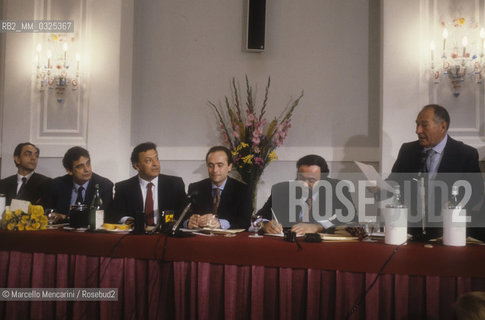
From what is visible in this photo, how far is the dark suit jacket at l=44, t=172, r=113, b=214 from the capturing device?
136 inches

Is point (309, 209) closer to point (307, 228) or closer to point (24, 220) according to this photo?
point (307, 228)

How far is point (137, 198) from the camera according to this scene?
10.3 ft

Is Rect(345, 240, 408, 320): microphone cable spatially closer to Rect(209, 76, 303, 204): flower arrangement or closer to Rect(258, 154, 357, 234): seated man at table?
Rect(258, 154, 357, 234): seated man at table

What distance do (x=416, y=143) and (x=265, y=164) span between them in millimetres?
1428

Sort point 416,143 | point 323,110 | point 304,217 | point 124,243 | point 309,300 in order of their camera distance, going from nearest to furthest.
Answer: point 309,300 < point 124,243 < point 304,217 < point 416,143 < point 323,110

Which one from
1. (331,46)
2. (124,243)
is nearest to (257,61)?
(331,46)

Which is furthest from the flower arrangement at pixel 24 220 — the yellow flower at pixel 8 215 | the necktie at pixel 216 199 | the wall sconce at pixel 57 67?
the wall sconce at pixel 57 67

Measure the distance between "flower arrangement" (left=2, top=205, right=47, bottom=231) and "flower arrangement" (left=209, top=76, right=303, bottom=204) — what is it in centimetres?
188

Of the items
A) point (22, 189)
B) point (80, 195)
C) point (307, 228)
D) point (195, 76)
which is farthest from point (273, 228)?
point (22, 189)

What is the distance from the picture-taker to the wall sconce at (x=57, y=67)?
170 inches

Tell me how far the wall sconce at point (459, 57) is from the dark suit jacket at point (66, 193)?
3.16 metres

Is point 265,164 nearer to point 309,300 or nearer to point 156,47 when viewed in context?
point 156,47

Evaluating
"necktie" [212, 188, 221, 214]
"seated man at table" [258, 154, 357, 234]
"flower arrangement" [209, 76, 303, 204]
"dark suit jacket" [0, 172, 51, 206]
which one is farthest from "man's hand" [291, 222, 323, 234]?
"dark suit jacket" [0, 172, 51, 206]

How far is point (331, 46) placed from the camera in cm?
433
